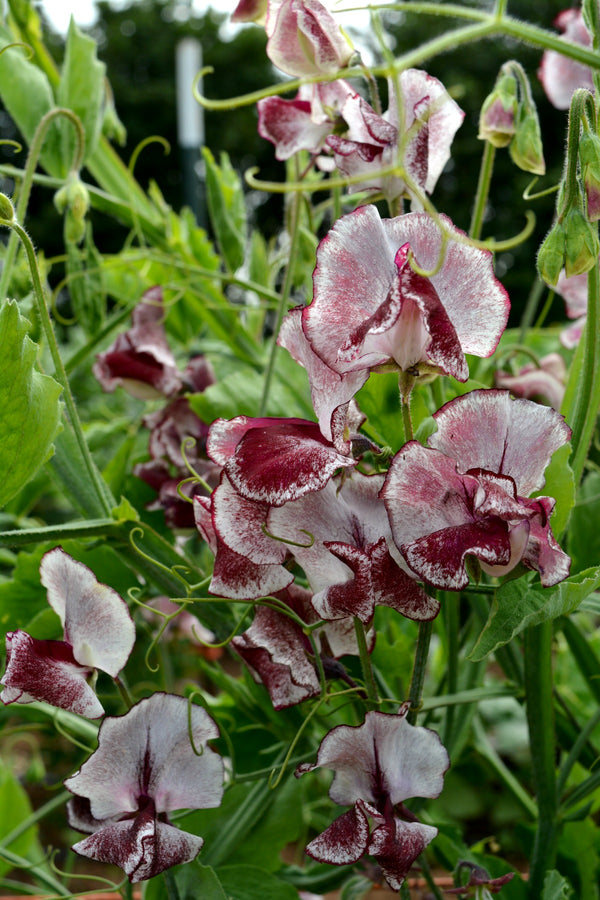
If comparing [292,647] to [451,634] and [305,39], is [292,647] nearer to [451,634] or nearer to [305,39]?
[451,634]

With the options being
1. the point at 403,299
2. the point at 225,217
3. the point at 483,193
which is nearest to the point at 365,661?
the point at 403,299

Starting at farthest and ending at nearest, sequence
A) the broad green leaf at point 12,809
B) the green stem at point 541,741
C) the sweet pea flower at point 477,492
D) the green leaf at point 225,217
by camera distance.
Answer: the broad green leaf at point 12,809 → the green leaf at point 225,217 → the green stem at point 541,741 → the sweet pea flower at point 477,492

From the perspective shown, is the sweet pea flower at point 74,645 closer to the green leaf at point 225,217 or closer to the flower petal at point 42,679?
the flower petal at point 42,679

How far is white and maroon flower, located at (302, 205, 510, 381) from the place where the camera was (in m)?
0.30

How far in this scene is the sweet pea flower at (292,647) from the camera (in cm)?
36

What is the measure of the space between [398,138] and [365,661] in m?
0.21

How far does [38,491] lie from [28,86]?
0.27m

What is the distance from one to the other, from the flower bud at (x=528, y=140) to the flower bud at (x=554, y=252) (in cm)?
9

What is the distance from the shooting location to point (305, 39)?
0.38 meters

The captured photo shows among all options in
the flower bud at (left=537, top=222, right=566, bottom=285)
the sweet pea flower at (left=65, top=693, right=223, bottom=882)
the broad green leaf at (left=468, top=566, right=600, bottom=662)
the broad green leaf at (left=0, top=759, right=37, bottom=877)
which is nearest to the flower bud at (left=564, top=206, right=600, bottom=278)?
the flower bud at (left=537, top=222, right=566, bottom=285)

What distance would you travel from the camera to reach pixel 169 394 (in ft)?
1.89

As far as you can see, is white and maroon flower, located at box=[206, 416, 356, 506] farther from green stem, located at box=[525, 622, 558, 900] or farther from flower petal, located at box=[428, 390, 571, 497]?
green stem, located at box=[525, 622, 558, 900]

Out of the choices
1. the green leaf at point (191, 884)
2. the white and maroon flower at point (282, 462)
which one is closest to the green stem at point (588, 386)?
the white and maroon flower at point (282, 462)

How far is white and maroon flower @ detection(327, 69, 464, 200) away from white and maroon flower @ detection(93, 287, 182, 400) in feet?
0.69
